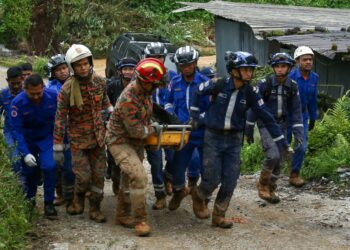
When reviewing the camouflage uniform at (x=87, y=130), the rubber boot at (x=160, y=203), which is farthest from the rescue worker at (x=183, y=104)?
the camouflage uniform at (x=87, y=130)

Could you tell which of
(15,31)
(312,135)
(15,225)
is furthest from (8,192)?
(15,31)

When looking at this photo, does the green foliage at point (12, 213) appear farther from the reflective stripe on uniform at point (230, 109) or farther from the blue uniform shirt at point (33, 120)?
the reflective stripe on uniform at point (230, 109)

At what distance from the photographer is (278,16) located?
21000 mm

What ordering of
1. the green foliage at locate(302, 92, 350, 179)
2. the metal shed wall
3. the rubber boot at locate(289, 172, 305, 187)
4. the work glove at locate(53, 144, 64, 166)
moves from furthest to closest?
the metal shed wall, the green foliage at locate(302, 92, 350, 179), the rubber boot at locate(289, 172, 305, 187), the work glove at locate(53, 144, 64, 166)

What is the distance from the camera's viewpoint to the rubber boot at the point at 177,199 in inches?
322

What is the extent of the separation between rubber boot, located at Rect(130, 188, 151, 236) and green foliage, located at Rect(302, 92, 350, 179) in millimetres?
3835

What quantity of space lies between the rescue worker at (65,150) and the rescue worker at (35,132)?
301mm

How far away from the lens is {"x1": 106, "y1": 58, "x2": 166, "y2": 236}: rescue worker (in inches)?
274

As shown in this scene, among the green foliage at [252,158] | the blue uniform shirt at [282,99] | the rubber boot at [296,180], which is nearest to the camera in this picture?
the blue uniform shirt at [282,99]

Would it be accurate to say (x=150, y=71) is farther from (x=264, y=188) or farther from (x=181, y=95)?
(x=264, y=188)

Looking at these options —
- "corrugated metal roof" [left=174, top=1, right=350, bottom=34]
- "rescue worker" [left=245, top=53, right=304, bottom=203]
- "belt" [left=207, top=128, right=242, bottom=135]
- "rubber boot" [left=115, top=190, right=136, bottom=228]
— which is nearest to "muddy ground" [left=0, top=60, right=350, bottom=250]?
"rubber boot" [left=115, top=190, right=136, bottom=228]

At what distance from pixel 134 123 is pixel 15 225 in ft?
5.16

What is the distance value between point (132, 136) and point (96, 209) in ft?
4.23

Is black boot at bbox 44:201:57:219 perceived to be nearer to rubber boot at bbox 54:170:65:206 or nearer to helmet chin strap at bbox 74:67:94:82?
rubber boot at bbox 54:170:65:206
